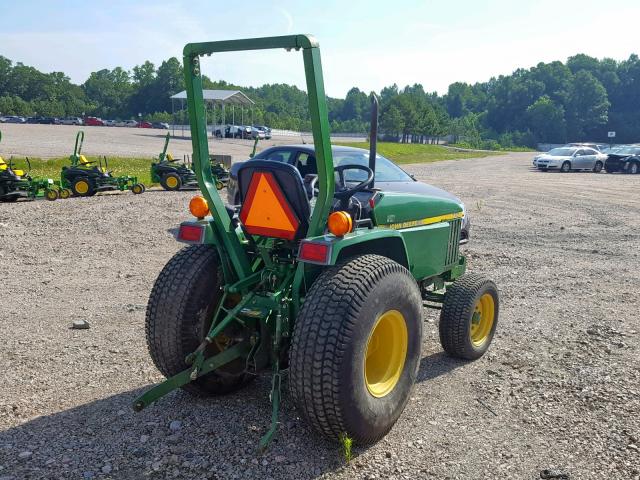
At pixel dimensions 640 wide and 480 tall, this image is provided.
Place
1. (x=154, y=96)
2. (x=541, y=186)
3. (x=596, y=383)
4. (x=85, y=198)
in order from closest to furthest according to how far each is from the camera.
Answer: (x=596, y=383) < (x=85, y=198) < (x=541, y=186) < (x=154, y=96)

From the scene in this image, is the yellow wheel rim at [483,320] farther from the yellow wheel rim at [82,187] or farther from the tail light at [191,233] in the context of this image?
the yellow wheel rim at [82,187]

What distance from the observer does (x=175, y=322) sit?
381cm

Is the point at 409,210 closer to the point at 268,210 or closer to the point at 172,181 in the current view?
the point at 268,210

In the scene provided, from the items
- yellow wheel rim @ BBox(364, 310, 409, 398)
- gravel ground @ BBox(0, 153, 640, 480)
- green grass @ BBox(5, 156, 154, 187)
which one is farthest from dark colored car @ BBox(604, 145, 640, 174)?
yellow wheel rim @ BBox(364, 310, 409, 398)

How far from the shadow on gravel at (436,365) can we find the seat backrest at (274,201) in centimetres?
169

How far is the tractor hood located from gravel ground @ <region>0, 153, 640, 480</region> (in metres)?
1.19

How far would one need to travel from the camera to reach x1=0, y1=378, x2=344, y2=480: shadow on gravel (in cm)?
326

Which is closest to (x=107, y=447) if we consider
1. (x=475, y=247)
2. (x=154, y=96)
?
(x=475, y=247)

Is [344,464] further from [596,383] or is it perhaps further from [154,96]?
[154,96]

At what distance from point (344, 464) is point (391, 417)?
0.42m

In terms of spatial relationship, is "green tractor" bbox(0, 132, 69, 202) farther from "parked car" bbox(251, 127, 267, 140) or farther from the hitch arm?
"parked car" bbox(251, 127, 267, 140)

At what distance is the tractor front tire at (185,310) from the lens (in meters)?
3.83

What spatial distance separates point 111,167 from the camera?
24.0 meters

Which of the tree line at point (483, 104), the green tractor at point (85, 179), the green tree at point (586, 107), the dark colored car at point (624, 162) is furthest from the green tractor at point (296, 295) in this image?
the green tree at point (586, 107)
